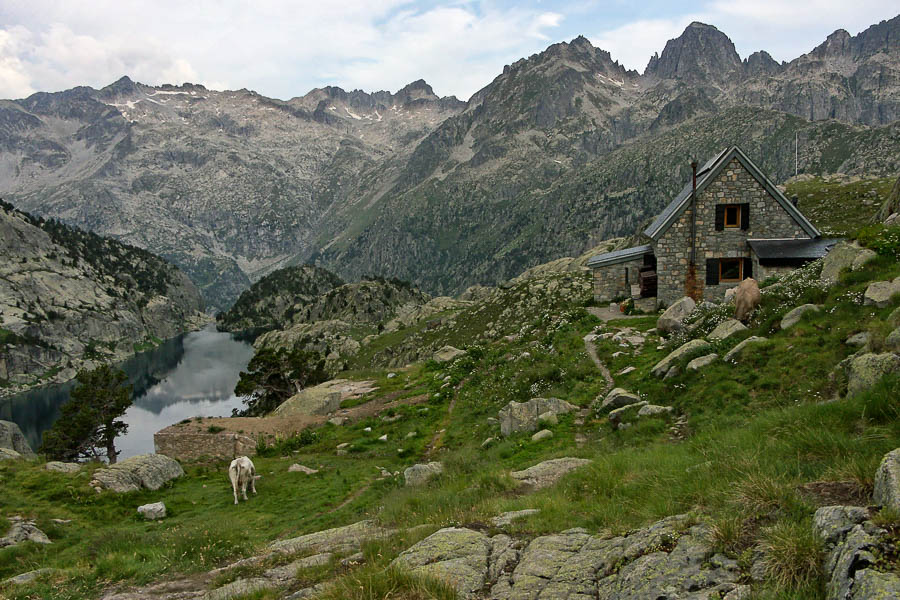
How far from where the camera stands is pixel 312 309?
168 meters

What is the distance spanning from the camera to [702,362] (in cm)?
1652

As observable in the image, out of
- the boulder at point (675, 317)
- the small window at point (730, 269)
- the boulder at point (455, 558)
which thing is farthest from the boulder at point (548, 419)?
the small window at point (730, 269)

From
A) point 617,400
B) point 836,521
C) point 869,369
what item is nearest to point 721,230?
point 617,400

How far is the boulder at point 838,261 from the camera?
1678 cm

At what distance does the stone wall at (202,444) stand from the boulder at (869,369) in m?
28.7

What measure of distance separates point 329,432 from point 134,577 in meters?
20.3

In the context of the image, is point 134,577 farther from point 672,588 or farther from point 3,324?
point 3,324

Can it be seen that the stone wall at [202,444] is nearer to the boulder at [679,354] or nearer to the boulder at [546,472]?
the boulder at [546,472]

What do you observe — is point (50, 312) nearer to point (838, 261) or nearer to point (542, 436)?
point (542, 436)

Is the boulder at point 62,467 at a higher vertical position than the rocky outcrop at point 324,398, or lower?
higher

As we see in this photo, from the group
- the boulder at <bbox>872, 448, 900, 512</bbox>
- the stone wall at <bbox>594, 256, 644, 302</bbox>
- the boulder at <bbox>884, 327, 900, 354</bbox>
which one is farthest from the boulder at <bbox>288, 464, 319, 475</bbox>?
the stone wall at <bbox>594, 256, 644, 302</bbox>

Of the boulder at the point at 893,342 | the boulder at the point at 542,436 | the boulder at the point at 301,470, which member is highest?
the boulder at the point at 893,342

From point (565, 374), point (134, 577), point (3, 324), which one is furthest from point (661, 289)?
point (3, 324)

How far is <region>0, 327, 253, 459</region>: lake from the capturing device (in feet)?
291
